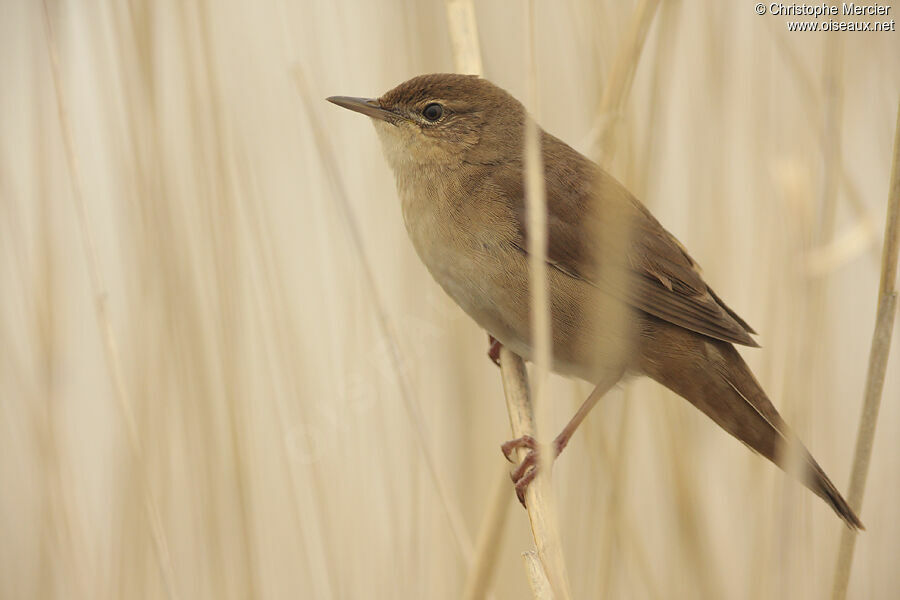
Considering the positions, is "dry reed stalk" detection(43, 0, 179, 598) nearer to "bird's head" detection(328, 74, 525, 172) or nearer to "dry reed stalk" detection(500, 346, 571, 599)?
"bird's head" detection(328, 74, 525, 172)

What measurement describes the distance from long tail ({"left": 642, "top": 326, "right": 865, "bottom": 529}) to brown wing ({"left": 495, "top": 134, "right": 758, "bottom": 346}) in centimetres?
8

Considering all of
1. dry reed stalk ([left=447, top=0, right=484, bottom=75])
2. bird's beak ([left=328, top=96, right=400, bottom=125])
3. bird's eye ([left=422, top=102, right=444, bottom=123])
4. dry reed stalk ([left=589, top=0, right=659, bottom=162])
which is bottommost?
dry reed stalk ([left=589, top=0, right=659, bottom=162])

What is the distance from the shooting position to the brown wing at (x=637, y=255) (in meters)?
2.17

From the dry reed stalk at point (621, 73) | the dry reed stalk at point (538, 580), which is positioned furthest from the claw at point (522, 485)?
the dry reed stalk at point (621, 73)

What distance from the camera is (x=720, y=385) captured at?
2178mm

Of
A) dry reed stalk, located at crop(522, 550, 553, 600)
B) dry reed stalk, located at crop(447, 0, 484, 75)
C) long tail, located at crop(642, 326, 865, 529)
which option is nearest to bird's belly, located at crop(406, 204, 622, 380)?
long tail, located at crop(642, 326, 865, 529)

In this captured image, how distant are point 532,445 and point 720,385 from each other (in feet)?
1.72

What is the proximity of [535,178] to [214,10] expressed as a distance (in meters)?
1.50

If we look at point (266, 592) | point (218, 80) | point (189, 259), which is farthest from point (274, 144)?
point (266, 592)

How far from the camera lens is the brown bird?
216 cm

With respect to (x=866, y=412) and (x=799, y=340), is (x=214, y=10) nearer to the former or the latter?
(x=799, y=340)

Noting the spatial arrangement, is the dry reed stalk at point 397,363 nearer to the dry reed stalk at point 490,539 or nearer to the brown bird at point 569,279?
the brown bird at point 569,279

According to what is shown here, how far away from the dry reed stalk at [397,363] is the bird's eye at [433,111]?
1.13 feet

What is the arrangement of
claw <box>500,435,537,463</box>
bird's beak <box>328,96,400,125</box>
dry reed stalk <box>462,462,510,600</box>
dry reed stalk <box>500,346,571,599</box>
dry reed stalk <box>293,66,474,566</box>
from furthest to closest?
bird's beak <box>328,96,400,125</box> < claw <box>500,435,537,463</box> < dry reed stalk <box>293,66,474,566</box> < dry reed stalk <box>500,346,571,599</box> < dry reed stalk <box>462,462,510,600</box>
